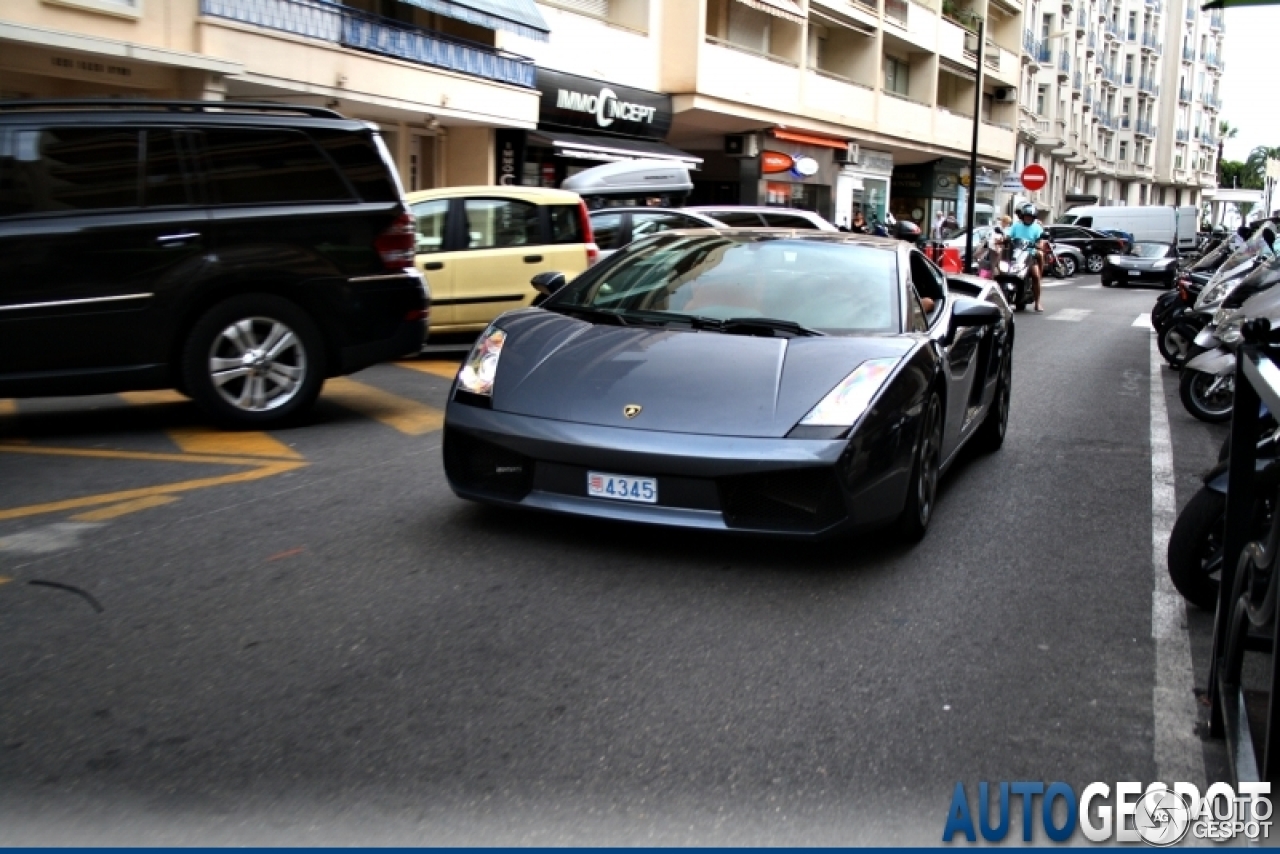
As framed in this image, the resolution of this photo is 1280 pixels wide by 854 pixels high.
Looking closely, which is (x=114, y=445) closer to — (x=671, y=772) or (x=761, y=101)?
(x=671, y=772)

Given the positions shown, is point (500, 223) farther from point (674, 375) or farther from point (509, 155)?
point (509, 155)

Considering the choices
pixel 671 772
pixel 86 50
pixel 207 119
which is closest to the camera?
pixel 671 772

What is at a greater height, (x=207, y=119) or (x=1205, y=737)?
(x=207, y=119)

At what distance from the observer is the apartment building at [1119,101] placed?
6569cm

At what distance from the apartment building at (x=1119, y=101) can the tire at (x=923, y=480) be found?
56560 mm

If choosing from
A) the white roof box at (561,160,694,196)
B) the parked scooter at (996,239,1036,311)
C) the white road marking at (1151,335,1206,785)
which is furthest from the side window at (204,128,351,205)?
the parked scooter at (996,239,1036,311)

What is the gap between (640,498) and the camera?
503cm

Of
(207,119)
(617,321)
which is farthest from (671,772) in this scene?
(207,119)

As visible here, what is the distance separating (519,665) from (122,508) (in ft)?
8.88

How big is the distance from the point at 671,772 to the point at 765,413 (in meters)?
2.01

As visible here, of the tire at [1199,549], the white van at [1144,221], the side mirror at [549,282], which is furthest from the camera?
the white van at [1144,221]

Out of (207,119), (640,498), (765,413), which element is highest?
(207,119)

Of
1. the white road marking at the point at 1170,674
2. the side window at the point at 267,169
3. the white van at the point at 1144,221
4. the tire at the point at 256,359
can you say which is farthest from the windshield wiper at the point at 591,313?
the white van at the point at 1144,221

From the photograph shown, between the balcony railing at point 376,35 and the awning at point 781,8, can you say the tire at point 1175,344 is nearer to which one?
the balcony railing at point 376,35
